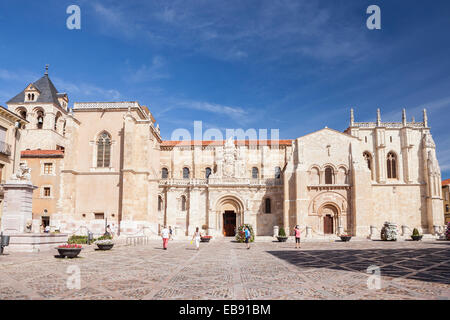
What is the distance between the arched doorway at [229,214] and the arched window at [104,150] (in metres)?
12.9

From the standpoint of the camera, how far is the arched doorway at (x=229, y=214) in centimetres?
4028

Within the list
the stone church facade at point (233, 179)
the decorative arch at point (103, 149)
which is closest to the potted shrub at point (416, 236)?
the stone church facade at point (233, 179)

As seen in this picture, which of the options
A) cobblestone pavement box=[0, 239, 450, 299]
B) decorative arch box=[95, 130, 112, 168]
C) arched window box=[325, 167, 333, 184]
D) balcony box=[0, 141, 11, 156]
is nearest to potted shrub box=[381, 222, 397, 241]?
arched window box=[325, 167, 333, 184]

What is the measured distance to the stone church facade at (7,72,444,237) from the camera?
35594 millimetres

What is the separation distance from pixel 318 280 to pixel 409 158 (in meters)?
37.8

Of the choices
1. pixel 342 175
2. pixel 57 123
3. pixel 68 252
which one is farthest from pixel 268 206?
pixel 57 123

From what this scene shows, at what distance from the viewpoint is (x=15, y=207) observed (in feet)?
60.0

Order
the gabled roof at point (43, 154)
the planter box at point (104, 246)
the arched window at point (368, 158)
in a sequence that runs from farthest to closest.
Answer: the arched window at point (368, 158)
the gabled roof at point (43, 154)
the planter box at point (104, 246)

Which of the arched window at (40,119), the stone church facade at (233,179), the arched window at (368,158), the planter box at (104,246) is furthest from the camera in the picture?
the arched window at (40,119)

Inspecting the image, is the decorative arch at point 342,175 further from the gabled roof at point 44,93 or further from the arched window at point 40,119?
the arched window at point 40,119

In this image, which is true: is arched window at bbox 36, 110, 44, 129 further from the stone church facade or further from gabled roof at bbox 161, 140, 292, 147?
gabled roof at bbox 161, 140, 292, 147
